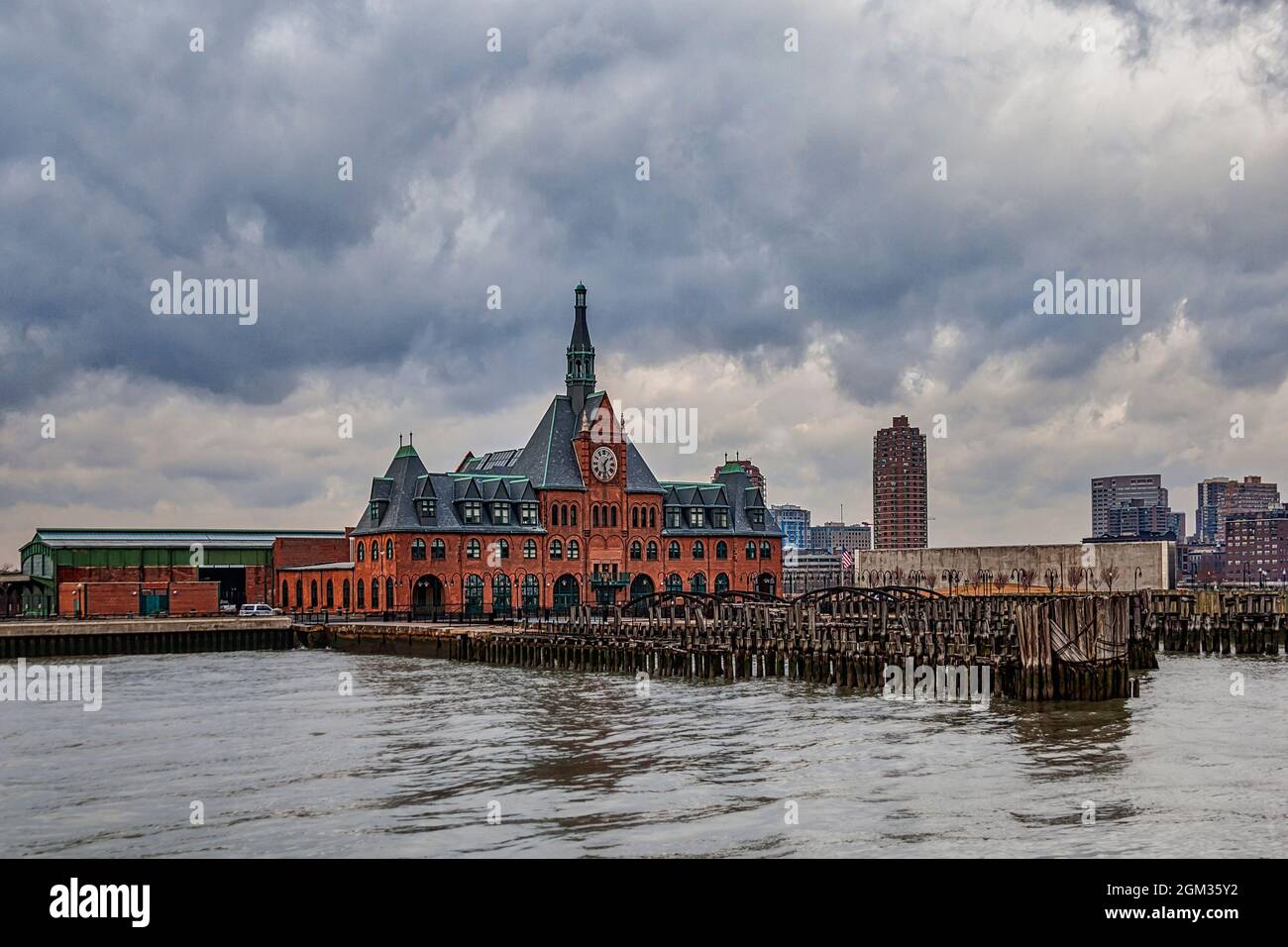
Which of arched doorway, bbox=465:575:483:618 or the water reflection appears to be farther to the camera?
arched doorway, bbox=465:575:483:618

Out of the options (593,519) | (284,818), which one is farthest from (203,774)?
(593,519)

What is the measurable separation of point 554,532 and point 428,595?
440 inches

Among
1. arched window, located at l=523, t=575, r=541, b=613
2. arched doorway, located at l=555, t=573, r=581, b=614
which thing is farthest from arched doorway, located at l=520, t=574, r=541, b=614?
arched doorway, located at l=555, t=573, r=581, b=614

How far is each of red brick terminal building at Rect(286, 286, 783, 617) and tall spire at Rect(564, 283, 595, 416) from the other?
11 cm

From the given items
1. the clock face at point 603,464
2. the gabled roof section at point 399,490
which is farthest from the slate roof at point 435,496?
the clock face at point 603,464

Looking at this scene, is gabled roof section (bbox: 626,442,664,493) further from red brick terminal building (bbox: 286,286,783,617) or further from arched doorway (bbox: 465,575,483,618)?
arched doorway (bbox: 465,575,483,618)

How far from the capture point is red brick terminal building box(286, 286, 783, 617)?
9681 centimetres

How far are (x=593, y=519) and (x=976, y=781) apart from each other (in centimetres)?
7649

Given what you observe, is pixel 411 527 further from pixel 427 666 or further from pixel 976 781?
pixel 976 781

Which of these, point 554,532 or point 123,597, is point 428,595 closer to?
point 554,532

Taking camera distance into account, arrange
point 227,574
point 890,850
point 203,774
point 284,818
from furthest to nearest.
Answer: point 227,574, point 203,774, point 284,818, point 890,850
